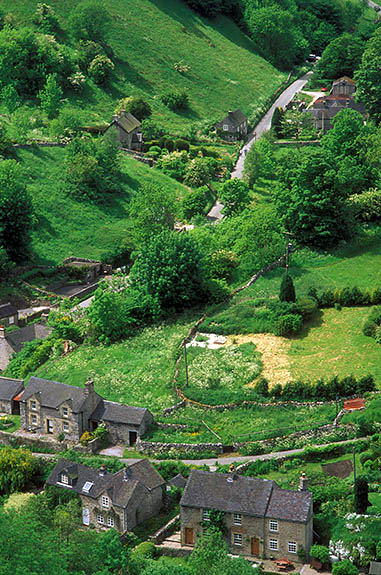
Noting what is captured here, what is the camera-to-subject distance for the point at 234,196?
4919 inches

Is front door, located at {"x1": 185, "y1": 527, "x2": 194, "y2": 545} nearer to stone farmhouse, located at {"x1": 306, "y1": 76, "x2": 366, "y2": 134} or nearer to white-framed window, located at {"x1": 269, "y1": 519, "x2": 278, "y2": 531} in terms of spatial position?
white-framed window, located at {"x1": 269, "y1": 519, "x2": 278, "y2": 531}

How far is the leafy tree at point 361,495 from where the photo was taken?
67750mm

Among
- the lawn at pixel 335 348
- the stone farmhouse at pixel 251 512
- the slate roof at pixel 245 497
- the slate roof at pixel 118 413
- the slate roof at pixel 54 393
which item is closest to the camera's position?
the stone farmhouse at pixel 251 512

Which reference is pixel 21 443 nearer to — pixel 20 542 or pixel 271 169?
pixel 20 542

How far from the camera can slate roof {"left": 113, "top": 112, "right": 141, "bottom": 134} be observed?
457ft

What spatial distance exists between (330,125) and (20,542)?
331 ft

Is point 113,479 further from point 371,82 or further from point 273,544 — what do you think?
point 371,82

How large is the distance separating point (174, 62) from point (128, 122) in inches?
1029

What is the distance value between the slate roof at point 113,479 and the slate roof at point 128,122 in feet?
234

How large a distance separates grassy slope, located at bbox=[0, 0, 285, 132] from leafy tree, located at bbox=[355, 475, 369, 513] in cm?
8609

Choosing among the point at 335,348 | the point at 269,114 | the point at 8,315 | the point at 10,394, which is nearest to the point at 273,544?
the point at 335,348

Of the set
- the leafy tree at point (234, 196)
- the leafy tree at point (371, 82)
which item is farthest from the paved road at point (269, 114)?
the leafy tree at point (371, 82)

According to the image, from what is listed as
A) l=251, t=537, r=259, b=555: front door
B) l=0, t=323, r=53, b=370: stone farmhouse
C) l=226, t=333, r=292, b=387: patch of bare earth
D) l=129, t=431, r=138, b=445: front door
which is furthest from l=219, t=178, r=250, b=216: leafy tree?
l=251, t=537, r=259, b=555: front door

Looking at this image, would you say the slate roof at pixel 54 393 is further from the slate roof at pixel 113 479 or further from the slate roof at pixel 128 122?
the slate roof at pixel 128 122
